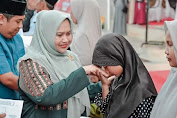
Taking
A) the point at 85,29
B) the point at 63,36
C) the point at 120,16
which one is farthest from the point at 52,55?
the point at 120,16

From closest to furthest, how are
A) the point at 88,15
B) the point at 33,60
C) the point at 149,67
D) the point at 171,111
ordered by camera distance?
the point at 171,111, the point at 33,60, the point at 88,15, the point at 149,67

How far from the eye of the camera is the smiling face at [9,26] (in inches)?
97.6

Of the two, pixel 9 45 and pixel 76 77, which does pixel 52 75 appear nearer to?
pixel 76 77

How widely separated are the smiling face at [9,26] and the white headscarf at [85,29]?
1517 mm

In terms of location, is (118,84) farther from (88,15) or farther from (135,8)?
(135,8)

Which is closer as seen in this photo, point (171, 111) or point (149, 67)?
point (171, 111)

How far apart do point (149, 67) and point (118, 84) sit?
455 cm

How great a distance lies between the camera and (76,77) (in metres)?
2.02

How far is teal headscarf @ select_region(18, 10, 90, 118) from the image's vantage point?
2.14 meters

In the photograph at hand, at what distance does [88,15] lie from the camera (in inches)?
164

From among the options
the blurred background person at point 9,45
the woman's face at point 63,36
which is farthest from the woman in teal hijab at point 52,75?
the blurred background person at point 9,45

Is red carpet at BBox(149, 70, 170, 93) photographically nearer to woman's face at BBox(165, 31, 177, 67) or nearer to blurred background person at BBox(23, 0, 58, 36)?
blurred background person at BBox(23, 0, 58, 36)

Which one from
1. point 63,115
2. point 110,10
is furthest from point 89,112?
point 110,10

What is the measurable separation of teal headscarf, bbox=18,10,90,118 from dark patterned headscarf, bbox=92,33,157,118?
0.75 feet
